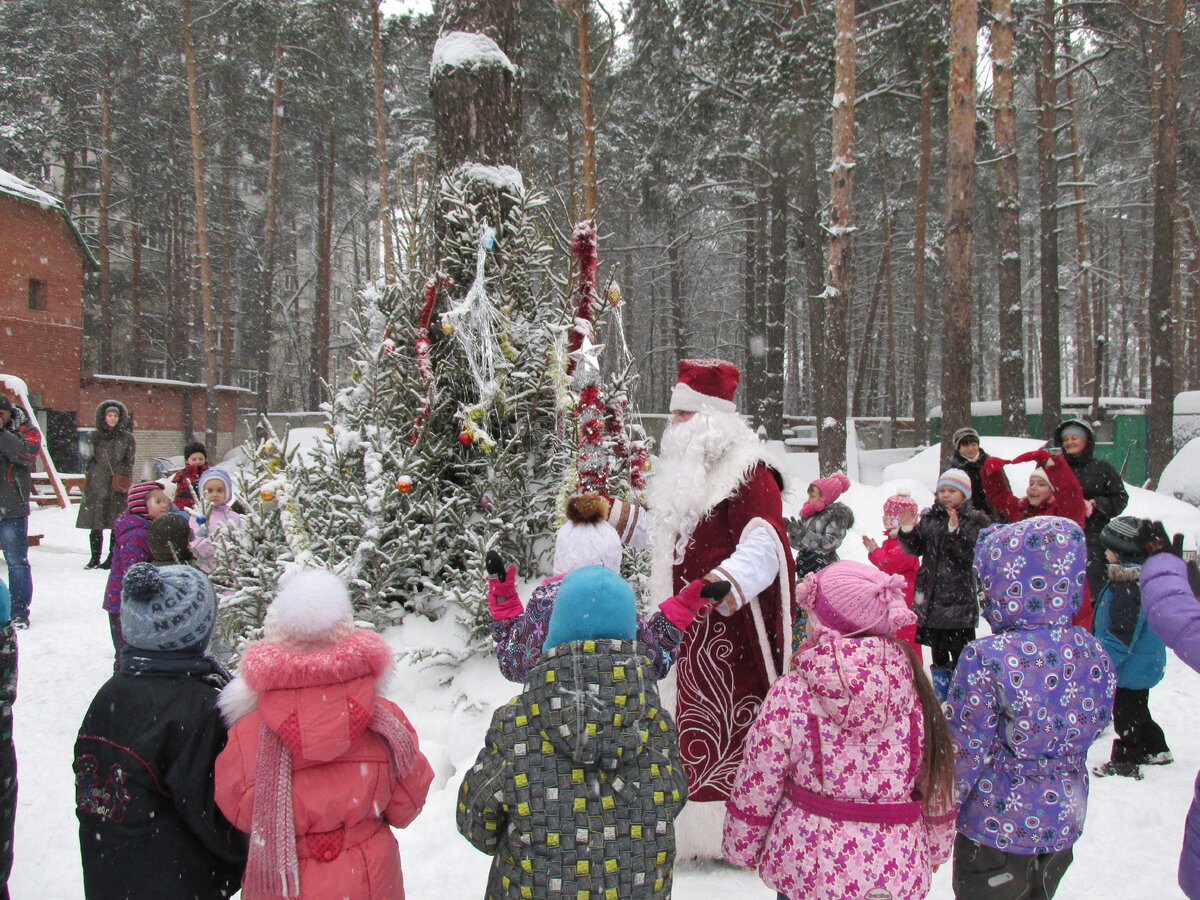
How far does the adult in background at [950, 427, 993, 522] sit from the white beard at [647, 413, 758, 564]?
331 cm

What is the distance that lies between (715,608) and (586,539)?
658 millimetres

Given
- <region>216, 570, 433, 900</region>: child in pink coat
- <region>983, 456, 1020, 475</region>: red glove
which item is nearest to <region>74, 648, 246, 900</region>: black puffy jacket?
<region>216, 570, 433, 900</region>: child in pink coat

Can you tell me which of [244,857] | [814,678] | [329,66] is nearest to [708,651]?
[814,678]

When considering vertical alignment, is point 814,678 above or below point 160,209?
below

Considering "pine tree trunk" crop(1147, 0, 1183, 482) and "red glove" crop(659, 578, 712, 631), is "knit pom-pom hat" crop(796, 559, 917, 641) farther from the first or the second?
"pine tree trunk" crop(1147, 0, 1183, 482)

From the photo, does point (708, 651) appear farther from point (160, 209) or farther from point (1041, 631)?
point (160, 209)

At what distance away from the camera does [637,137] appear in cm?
2131

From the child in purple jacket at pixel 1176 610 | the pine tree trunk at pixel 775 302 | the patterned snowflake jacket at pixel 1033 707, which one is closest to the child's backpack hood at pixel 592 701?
the patterned snowflake jacket at pixel 1033 707

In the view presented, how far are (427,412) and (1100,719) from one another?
155 inches

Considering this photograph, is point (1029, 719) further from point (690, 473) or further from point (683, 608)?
point (690, 473)

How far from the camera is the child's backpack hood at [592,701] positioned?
1.87 meters

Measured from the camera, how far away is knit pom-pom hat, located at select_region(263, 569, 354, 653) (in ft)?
6.87

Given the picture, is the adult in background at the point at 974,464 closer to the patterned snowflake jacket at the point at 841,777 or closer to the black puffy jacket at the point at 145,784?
the patterned snowflake jacket at the point at 841,777

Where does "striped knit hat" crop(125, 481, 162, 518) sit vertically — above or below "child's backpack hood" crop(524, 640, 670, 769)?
above
